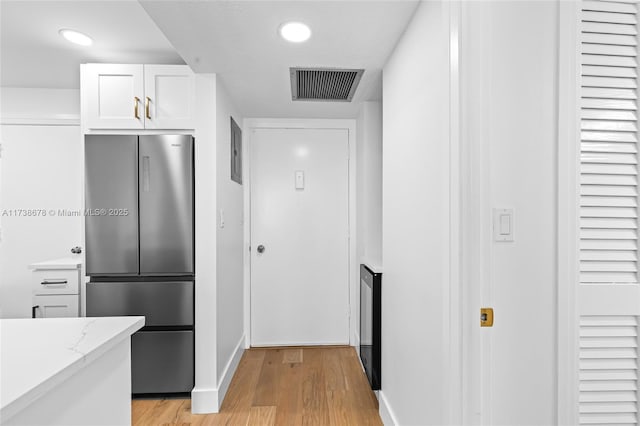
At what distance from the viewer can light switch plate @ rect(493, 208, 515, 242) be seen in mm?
1114

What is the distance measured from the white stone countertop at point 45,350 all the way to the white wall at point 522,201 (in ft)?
3.66

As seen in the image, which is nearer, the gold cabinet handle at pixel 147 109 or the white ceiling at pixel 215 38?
the white ceiling at pixel 215 38

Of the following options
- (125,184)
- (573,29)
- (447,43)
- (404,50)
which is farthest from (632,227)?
(125,184)

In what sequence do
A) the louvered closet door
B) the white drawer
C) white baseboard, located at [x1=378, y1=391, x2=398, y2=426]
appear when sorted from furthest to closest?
the white drawer
white baseboard, located at [x1=378, y1=391, x2=398, y2=426]
the louvered closet door

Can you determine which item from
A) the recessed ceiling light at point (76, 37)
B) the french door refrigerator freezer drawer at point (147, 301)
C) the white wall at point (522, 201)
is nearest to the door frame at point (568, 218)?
the white wall at point (522, 201)

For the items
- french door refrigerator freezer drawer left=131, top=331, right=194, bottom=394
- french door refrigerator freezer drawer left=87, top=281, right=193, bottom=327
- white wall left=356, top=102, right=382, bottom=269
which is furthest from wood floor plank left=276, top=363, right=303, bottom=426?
white wall left=356, top=102, right=382, bottom=269

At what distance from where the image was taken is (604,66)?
4.12 ft

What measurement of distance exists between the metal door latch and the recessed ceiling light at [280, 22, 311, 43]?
58.8 inches

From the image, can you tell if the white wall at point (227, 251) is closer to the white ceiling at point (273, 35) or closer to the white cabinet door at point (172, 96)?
the white cabinet door at point (172, 96)

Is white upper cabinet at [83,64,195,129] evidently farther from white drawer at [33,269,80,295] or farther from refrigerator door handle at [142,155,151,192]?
white drawer at [33,269,80,295]

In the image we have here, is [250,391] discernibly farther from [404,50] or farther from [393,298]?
[404,50]

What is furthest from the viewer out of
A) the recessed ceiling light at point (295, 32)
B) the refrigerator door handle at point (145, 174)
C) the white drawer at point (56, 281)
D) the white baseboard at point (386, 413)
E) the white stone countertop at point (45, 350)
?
the white drawer at point (56, 281)

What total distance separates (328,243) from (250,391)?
1.50 m

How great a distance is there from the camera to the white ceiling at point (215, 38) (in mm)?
Result: 1606
